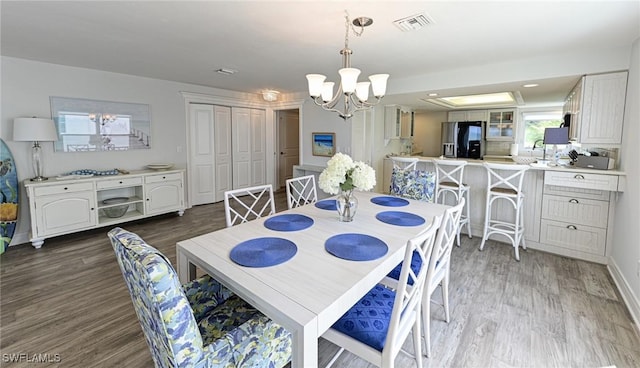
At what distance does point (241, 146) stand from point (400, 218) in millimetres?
4967

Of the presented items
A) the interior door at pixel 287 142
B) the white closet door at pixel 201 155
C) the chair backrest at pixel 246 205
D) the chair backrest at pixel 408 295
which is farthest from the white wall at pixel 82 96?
the chair backrest at pixel 408 295

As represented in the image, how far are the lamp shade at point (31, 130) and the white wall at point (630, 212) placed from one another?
19.6 feet

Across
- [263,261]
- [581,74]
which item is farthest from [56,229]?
[581,74]

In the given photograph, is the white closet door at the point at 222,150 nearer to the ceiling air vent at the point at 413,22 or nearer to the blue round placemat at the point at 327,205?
the blue round placemat at the point at 327,205

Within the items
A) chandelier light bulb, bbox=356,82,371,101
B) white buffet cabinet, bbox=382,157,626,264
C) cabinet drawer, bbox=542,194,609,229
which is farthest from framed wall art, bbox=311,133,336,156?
cabinet drawer, bbox=542,194,609,229

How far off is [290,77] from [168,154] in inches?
100

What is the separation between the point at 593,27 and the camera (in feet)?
7.97

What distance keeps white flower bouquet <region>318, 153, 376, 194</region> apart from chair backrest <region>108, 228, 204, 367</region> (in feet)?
3.82

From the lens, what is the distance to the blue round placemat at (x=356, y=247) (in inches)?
58.5

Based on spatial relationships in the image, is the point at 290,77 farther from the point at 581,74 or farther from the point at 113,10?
the point at 581,74

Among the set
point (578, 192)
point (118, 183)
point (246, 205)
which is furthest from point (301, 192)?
point (578, 192)

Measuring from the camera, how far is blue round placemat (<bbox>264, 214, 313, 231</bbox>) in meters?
1.94

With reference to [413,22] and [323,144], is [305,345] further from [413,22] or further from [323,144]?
[323,144]

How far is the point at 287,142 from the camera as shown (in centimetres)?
757
